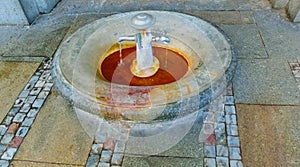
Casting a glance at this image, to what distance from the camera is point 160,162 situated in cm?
214

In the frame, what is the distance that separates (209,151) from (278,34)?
Result: 73.5 inches

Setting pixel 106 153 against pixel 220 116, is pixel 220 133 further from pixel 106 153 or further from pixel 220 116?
pixel 106 153

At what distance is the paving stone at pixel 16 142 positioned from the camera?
2.34 metres

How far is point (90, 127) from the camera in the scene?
7.85 feet

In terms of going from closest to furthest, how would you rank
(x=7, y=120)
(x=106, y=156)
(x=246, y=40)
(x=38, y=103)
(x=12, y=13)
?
(x=106, y=156) < (x=7, y=120) < (x=38, y=103) < (x=246, y=40) < (x=12, y=13)

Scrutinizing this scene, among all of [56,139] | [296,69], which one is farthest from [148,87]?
[296,69]

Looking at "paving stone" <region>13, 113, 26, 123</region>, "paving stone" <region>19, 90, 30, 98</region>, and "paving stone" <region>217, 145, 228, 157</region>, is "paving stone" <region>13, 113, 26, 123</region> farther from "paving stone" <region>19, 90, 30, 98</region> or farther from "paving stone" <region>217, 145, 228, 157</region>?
"paving stone" <region>217, 145, 228, 157</region>

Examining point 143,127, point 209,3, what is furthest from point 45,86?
point 209,3

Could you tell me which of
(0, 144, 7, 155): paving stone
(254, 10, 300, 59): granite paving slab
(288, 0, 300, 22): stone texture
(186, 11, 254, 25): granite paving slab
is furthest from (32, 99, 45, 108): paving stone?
(288, 0, 300, 22): stone texture

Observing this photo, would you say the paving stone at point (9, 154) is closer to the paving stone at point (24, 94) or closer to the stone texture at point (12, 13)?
the paving stone at point (24, 94)

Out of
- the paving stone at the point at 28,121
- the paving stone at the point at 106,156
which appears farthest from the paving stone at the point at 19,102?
the paving stone at the point at 106,156

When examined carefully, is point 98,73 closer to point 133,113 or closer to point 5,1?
point 133,113

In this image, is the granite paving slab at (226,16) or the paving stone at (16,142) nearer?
the paving stone at (16,142)

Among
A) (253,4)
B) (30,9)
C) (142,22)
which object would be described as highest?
(142,22)
